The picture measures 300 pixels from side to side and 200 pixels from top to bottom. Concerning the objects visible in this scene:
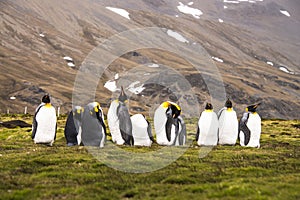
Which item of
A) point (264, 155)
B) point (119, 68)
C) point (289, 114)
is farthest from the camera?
point (119, 68)

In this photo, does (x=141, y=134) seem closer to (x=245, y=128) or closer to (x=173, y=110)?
(x=173, y=110)

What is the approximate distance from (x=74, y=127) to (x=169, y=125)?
4.82m

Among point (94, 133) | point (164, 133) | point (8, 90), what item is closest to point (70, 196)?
point (94, 133)

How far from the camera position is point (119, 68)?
194 metres

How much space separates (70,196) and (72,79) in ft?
512

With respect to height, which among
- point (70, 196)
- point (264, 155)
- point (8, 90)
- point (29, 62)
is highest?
point (29, 62)

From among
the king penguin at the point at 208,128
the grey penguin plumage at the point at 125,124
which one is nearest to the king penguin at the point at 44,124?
the grey penguin plumage at the point at 125,124

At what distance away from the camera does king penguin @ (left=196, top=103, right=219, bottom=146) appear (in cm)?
2156

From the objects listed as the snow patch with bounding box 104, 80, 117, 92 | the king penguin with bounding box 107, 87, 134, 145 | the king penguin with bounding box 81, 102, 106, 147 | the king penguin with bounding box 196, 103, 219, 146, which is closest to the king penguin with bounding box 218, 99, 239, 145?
the king penguin with bounding box 196, 103, 219, 146

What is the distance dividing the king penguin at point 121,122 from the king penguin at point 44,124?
2972 mm

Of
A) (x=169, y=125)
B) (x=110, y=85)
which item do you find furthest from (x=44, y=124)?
(x=110, y=85)

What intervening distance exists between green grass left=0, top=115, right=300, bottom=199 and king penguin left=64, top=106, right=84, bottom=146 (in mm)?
4343

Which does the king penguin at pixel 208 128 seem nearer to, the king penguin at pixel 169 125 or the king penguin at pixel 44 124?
the king penguin at pixel 169 125

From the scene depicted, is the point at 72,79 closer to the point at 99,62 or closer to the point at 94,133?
the point at 99,62
